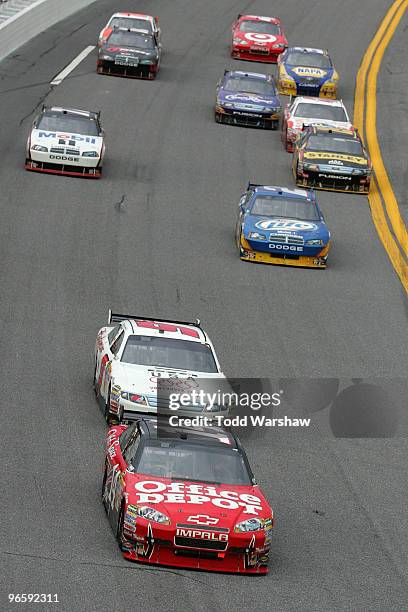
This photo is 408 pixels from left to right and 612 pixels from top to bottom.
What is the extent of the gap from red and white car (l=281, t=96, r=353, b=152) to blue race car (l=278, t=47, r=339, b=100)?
13.6ft

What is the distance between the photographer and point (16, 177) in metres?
33.2

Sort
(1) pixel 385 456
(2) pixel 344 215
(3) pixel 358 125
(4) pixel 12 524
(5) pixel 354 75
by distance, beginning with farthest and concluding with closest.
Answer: (5) pixel 354 75
(3) pixel 358 125
(2) pixel 344 215
(1) pixel 385 456
(4) pixel 12 524

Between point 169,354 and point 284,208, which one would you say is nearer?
point 169,354

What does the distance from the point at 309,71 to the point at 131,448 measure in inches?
1236

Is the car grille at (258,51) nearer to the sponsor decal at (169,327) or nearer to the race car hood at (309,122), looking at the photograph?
the race car hood at (309,122)

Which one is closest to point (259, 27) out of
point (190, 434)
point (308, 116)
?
point (308, 116)

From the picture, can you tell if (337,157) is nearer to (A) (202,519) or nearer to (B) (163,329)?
(B) (163,329)

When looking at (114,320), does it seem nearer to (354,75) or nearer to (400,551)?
(400,551)

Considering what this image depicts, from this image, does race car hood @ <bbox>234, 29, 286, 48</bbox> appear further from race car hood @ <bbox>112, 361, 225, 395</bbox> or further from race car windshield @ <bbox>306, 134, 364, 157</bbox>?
race car hood @ <bbox>112, 361, 225, 395</bbox>

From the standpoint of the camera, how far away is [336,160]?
34.5 meters

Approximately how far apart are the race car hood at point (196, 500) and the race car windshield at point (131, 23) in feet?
114

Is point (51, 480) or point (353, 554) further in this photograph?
point (51, 480)

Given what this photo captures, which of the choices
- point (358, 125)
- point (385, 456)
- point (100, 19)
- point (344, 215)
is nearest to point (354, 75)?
point (358, 125)

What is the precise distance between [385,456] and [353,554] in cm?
391
